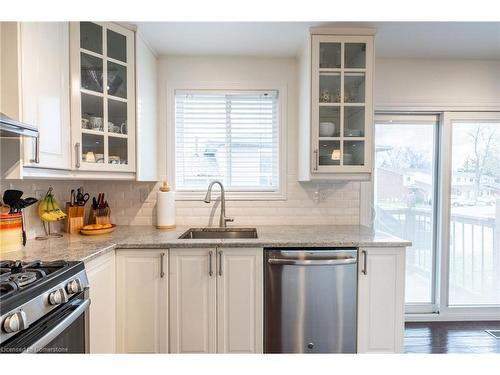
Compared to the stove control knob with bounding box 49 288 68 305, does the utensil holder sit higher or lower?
higher

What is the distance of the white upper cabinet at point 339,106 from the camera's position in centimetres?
214

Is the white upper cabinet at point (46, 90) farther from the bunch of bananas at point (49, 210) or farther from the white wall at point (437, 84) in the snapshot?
the white wall at point (437, 84)

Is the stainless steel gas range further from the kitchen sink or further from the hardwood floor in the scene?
the hardwood floor

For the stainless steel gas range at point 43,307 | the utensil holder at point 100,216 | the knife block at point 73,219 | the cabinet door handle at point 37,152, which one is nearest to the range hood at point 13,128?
the cabinet door handle at point 37,152

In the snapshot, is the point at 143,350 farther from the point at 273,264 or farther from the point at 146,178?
the point at 146,178

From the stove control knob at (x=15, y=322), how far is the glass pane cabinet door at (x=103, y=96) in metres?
1.11

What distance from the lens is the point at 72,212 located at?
2.19m

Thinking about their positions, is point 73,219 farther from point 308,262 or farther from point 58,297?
point 308,262

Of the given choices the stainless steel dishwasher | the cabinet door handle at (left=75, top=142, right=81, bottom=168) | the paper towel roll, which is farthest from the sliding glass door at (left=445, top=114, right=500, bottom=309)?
the cabinet door handle at (left=75, top=142, right=81, bottom=168)

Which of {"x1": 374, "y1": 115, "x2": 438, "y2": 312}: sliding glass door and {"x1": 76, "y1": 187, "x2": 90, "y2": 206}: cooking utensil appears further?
{"x1": 374, "y1": 115, "x2": 438, "y2": 312}: sliding glass door

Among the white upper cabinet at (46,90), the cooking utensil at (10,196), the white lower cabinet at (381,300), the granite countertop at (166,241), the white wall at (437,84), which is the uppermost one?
the white wall at (437,84)

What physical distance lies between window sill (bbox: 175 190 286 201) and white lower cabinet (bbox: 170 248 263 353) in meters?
0.78

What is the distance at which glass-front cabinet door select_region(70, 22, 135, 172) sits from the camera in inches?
71.9

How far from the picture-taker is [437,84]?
2.65 meters
